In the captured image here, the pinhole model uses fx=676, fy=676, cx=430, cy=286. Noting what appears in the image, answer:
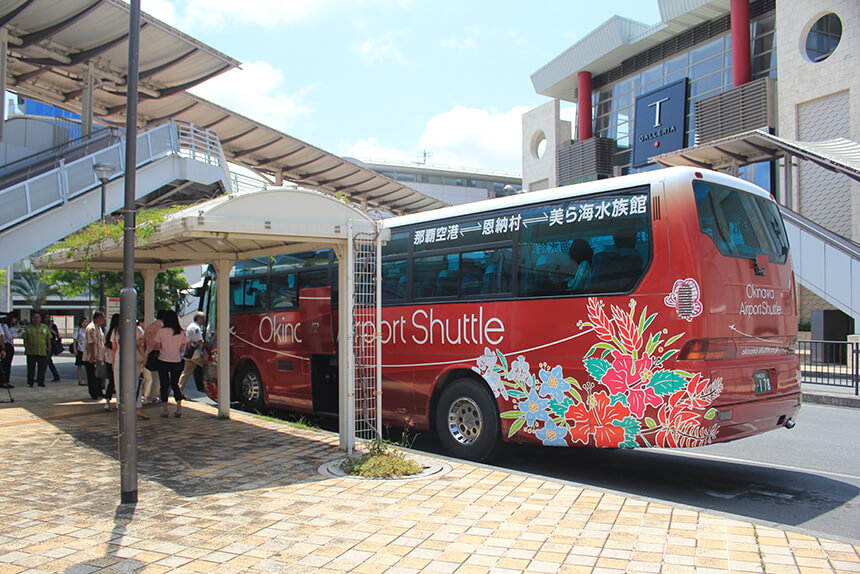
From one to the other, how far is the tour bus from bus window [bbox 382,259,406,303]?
28mm

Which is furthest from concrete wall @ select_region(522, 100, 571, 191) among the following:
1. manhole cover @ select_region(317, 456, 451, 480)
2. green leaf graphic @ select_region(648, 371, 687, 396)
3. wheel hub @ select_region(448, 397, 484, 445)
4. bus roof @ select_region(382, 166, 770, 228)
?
green leaf graphic @ select_region(648, 371, 687, 396)

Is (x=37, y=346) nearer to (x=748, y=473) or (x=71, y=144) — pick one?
(x=71, y=144)

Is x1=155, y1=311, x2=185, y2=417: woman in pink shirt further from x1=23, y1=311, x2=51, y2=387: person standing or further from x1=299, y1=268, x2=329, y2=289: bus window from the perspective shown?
x1=23, y1=311, x2=51, y2=387: person standing

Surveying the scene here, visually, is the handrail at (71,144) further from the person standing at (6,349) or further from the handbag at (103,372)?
the handbag at (103,372)

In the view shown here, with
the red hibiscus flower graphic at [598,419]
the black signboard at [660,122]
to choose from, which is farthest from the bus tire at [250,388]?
the black signboard at [660,122]

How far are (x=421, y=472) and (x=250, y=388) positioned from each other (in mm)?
6324

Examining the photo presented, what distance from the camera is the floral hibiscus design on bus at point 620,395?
6.35m

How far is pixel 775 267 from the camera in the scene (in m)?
7.34

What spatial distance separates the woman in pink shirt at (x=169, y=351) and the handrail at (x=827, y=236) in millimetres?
16280

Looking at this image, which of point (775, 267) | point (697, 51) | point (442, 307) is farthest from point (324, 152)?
point (775, 267)

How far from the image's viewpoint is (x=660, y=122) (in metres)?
30.8

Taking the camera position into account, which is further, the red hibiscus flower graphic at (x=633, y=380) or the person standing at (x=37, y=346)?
the person standing at (x=37, y=346)

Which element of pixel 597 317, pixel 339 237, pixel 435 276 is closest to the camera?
pixel 597 317

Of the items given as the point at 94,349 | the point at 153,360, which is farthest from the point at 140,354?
the point at 94,349
